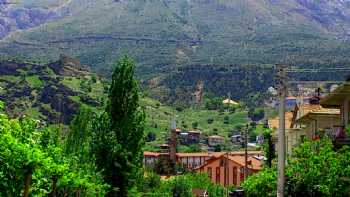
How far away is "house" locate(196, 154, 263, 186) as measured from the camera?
111375 millimetres

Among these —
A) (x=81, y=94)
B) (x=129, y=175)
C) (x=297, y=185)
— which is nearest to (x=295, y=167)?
(x=297, y=185)

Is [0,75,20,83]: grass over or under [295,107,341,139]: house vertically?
over

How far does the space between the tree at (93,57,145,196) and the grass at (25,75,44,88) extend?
134648 mm

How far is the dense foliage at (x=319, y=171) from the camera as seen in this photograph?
26.6 m

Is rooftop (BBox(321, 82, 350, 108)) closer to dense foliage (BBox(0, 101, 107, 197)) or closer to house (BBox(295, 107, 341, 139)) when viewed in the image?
house (BBox(295, 107, 341, 139))

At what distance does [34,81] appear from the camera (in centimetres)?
18175

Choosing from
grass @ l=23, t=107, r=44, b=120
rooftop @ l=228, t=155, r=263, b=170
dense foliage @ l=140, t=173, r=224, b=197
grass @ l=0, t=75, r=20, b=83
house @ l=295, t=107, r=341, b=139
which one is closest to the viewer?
house @ l=295, t=107, r=341, b=139

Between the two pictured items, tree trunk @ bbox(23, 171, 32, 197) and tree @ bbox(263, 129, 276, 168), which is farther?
tree @ bbox(263, 129, 276, 168)

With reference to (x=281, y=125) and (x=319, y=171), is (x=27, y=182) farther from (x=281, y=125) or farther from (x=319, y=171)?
(x=319, y=171)

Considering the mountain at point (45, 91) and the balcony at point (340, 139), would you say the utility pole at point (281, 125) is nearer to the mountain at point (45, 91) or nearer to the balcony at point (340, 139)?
the balcony at point (340, 139)

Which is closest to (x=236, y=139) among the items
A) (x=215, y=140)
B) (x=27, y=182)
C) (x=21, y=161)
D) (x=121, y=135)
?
(x=215, y=140)

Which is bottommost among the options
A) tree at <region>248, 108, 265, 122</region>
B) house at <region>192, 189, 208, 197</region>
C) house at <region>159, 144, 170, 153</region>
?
house at <region>192, 189, 208, 197</region>

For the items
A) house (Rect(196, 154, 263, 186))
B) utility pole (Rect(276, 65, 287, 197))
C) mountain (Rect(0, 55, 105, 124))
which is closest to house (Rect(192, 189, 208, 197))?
house (Rect(196, 154, 263, 186))

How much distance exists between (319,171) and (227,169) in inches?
3470
